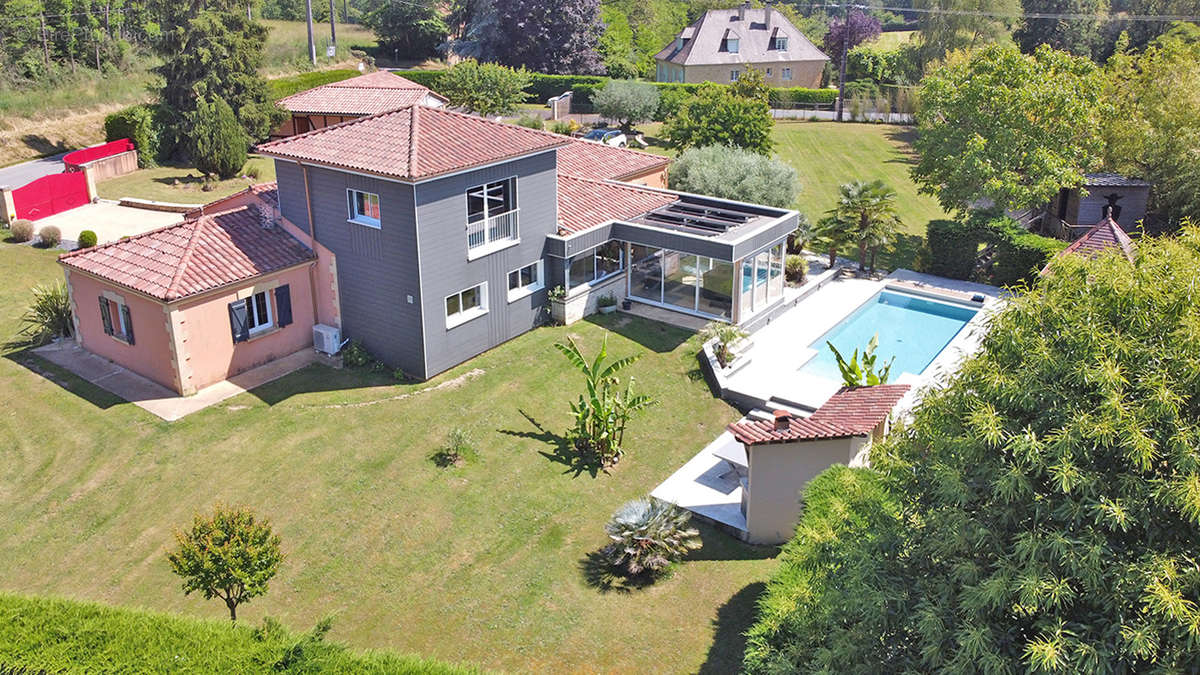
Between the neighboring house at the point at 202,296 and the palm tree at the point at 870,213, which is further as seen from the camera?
the palm tree at the point at 870,213

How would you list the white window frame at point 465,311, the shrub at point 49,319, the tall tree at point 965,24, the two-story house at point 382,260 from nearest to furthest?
the two-story house at point 382,260, the white window frame at point 465,311, the shrub at point 49,319, the tall tree at point 965,24

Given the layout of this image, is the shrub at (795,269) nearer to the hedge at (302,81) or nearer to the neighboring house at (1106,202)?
the neighboring house at (1106,202)

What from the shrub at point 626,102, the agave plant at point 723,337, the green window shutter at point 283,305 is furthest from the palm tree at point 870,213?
the shrub at point 626,102

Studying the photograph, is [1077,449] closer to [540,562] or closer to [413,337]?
[540,562]

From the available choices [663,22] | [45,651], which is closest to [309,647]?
[45,651]

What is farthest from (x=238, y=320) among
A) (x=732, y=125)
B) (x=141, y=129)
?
(x=732, y=125)

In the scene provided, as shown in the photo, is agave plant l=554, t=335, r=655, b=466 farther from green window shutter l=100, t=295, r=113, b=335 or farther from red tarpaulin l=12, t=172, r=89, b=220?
red tarpaulin l=12, t=172, r=89, b=220

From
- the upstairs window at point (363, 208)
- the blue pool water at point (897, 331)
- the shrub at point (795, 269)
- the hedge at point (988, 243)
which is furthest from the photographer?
the shrub at point (795, 269)
